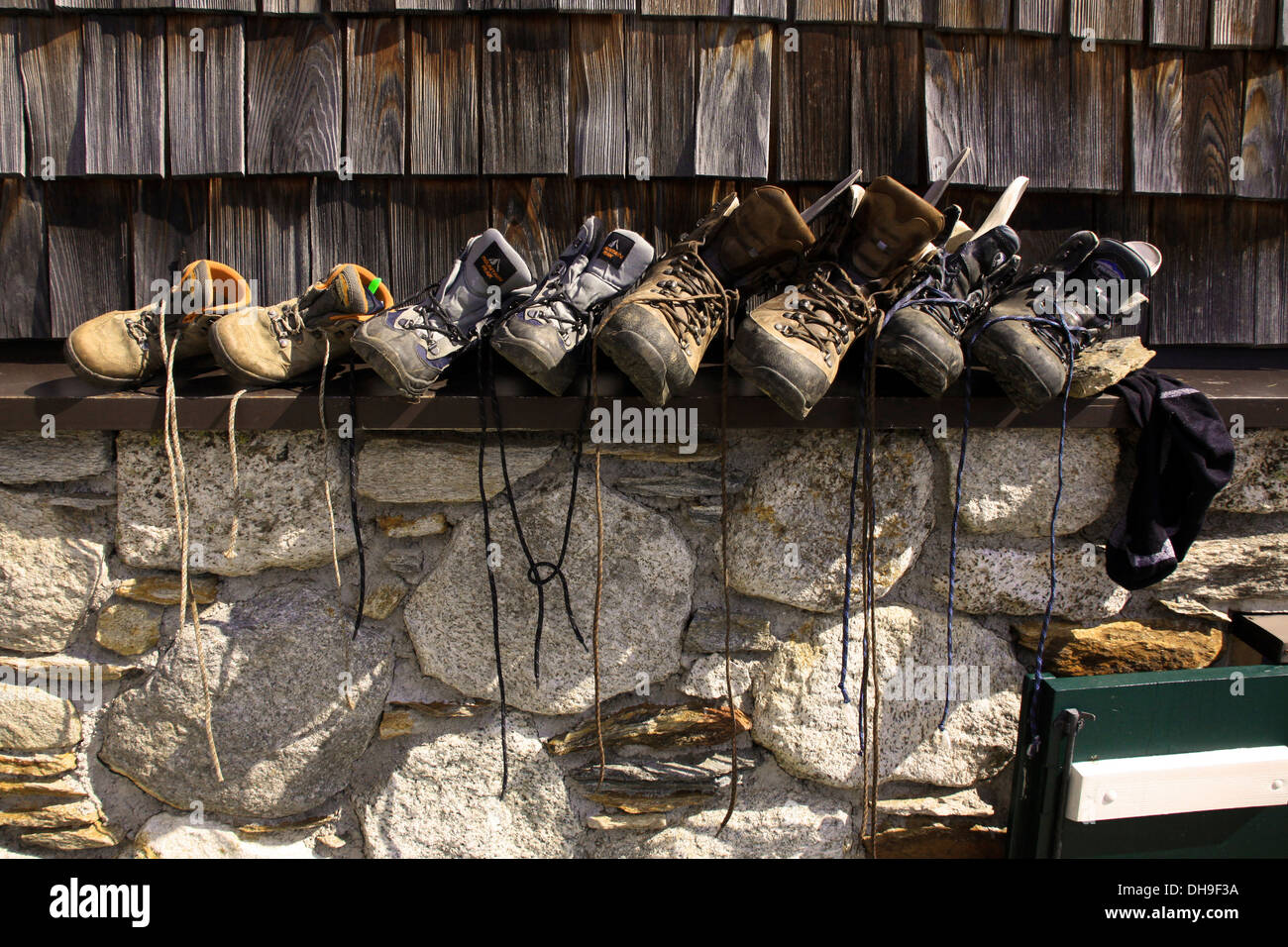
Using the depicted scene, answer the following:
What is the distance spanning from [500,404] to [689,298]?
0.42 metres

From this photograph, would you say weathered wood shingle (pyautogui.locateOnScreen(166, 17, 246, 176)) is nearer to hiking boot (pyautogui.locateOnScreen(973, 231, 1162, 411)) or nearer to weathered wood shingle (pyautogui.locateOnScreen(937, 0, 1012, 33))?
weathered wood shingle (pyautogui.locateOnScreen(937, 0, 1012, 33))

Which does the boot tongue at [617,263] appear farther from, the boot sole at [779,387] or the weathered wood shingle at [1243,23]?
the weathered wood shingle at [1243,23]

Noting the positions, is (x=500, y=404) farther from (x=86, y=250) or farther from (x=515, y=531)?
(x=86, y=250)

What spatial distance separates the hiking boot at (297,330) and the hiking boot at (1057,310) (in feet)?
4.06

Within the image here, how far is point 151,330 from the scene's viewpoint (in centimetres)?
173

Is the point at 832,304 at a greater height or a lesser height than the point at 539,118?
lesser

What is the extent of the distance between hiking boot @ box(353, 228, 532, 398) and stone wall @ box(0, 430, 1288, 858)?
0.19m

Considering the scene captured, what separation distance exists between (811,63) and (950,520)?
1.06 m

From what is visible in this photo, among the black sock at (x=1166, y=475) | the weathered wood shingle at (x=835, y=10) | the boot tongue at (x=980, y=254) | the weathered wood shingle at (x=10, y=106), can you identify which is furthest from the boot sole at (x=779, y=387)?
the weathered wood shingle at (x=10, y=106)

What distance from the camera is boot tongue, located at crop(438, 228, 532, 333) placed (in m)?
1.70

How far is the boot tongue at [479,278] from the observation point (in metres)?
1.70

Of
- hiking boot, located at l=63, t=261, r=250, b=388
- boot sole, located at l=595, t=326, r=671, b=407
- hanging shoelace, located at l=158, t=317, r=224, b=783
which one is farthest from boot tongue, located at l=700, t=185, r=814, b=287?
hanging shoelace, located at l=158, t=317, r=224, b=783

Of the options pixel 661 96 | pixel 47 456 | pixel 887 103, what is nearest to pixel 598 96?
pixel 661 96

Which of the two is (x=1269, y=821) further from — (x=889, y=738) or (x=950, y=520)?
(x=950, y=520)
